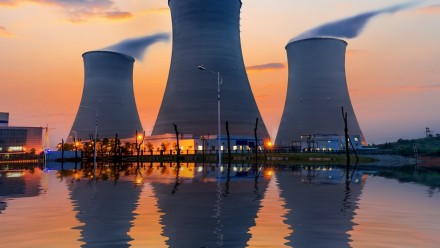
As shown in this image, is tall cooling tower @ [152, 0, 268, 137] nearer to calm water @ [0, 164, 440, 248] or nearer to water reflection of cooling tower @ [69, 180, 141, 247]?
water reflection of cooling tower @ [69, 180, 141, 247]

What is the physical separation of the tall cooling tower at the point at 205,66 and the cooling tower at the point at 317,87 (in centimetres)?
772

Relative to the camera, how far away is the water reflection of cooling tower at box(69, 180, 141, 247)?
6.89m

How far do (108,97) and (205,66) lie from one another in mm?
25749

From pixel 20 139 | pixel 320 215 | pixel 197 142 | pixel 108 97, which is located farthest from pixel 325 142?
pixel 20 139

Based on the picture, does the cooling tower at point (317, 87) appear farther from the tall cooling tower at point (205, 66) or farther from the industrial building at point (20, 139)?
the industrial building at point (20, 139)

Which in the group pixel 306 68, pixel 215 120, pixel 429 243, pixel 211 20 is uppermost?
pixel 211 20

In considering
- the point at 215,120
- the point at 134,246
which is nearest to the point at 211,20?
the point at 215,120

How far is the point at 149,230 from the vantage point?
7.72m

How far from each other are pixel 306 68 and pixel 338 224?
179 feet

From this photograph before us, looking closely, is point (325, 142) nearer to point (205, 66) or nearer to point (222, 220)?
point (205, 66)

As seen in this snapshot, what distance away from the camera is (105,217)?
9.34m

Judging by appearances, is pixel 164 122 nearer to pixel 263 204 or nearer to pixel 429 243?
pixel 263 204

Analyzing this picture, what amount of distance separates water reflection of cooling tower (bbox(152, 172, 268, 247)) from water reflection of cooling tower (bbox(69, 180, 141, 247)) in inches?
33.4

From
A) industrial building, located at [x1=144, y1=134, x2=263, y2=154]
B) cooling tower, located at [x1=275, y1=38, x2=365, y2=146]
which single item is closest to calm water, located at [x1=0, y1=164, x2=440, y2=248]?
cooling tower, located at [x1=275, y1=38, x2=365, y2=146]
